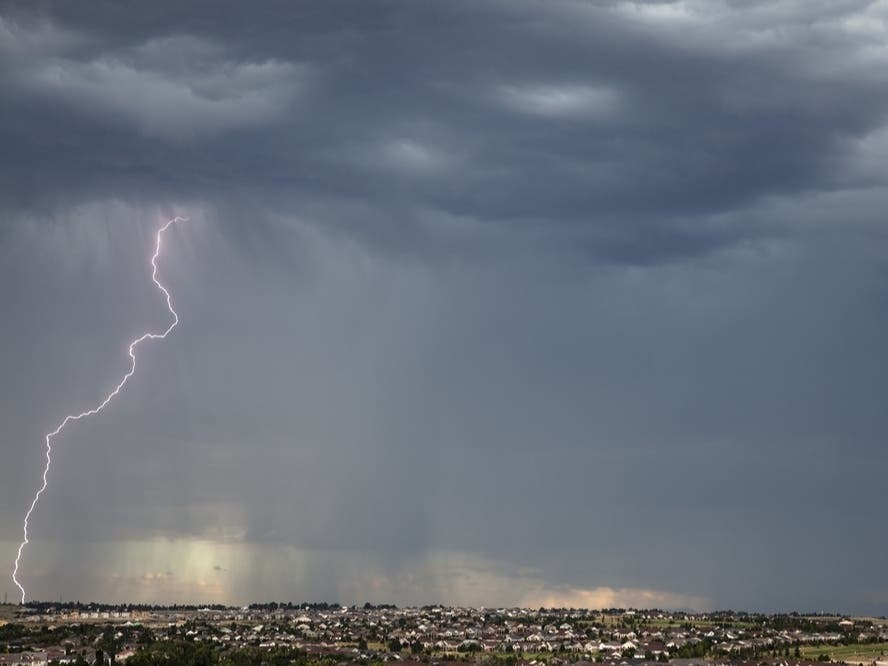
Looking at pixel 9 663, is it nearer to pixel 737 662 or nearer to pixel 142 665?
pixel 142 665

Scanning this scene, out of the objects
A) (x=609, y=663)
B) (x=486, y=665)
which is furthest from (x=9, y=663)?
(x=609, y=663)

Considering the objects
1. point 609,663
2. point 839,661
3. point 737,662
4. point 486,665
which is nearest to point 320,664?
point 486,665

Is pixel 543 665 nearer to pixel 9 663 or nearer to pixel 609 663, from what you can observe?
pixel 609 663

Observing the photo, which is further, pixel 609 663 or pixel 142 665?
pixel 609 663

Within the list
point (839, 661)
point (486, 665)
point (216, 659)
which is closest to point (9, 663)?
point (216, 659)

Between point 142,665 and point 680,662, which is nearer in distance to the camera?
point 142,665

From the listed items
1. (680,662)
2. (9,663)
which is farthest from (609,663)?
(9,663)
